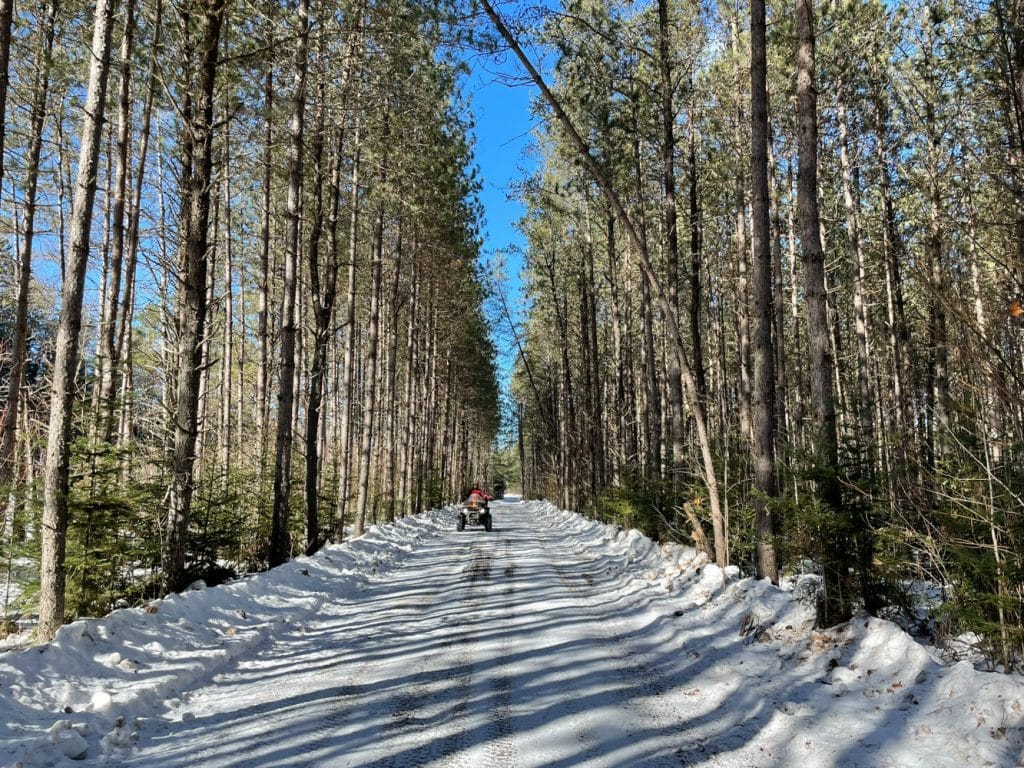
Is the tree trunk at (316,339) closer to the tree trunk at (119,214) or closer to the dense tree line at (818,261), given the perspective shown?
the tree trunk at (119,214)

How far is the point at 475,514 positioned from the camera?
2305cm

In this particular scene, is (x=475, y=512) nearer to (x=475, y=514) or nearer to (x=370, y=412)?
(x=475, y=514)

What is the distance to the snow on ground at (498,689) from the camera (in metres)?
3.68

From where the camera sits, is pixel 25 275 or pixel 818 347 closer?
pixel 818 347

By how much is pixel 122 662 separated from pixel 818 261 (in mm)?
7743

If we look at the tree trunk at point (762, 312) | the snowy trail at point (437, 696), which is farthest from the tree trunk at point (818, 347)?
the snowy trail at point (437, 696)

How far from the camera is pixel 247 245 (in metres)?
23.2

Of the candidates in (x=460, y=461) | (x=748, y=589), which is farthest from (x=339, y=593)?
(x=460, y=461)

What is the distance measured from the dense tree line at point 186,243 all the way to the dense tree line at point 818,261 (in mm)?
3578

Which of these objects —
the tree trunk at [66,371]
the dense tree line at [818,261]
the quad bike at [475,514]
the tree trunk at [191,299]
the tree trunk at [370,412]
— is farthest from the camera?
the quad bike at [475,514]

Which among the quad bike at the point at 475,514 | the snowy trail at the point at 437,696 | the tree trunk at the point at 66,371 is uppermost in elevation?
the tree trunk at the point at 66,371

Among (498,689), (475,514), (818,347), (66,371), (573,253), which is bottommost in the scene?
(475,514)

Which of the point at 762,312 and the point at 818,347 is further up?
the point at 762,312

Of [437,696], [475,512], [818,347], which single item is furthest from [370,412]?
[437,696]
